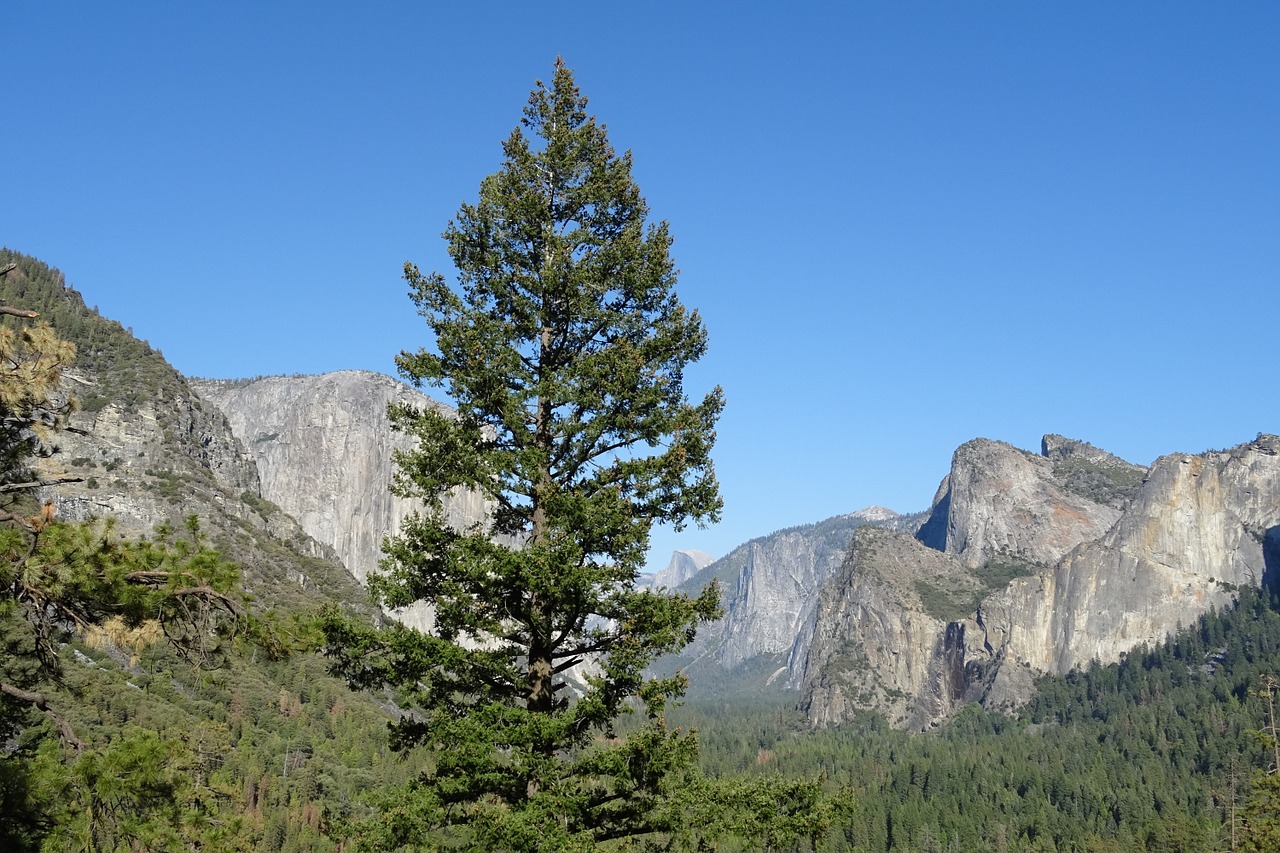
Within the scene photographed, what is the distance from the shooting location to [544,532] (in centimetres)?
1492

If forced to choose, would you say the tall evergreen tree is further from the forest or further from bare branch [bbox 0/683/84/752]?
bare branch [bbox 0/683/84/752]

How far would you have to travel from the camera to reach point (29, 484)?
11.7m

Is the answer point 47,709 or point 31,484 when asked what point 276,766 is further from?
point 31,484

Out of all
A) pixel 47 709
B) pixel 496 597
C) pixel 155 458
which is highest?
pixel 155 458

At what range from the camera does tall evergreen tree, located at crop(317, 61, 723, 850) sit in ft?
45.0

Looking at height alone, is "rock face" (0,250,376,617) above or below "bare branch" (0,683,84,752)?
above

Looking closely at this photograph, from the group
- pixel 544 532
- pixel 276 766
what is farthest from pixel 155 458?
pixel 544 532

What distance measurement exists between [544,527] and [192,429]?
589 feet

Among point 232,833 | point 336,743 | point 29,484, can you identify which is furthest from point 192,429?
point 29,484

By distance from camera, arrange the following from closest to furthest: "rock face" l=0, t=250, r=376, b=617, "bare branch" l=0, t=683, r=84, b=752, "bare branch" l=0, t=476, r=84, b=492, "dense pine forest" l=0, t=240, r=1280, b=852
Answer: "bare branch" l=0, t=683, r=84, b=752 → "bare branch" l=0, t=476, r=84, b=492 → "dense pine forest" l=0, t=240, r=1280, b=852 → "rock face" l=0, t=250, r=376, b=617

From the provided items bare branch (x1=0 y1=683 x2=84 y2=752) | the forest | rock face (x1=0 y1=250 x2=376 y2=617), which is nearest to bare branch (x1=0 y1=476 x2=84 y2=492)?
the forest

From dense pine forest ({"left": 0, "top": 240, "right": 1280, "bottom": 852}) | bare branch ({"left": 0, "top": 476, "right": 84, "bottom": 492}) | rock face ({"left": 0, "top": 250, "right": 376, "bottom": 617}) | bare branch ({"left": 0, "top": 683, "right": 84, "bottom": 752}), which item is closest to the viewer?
bare branch ({"left": 0, "top": 683, "right": 84, "bottom": 752})

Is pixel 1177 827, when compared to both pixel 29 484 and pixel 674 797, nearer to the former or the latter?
pixel 674 797

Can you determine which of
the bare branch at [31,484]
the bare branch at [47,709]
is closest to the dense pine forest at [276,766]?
the bare branch at [47,709]
